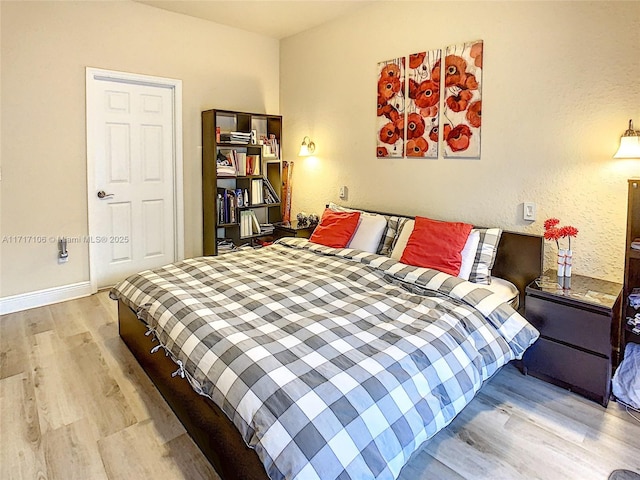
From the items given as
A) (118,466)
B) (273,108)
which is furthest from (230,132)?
(118,466)

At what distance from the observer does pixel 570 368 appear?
2361mm

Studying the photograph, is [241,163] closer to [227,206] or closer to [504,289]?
[227,206]

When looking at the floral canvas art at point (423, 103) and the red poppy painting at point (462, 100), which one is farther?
the floral canvas art at point (423, 103)

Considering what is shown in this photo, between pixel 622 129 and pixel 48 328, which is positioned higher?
pixel 622 129

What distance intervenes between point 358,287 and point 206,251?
2460 millimetres

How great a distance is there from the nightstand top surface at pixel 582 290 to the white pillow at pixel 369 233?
45.8 inches

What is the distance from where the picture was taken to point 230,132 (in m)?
4.49

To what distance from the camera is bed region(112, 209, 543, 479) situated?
140 centimetres

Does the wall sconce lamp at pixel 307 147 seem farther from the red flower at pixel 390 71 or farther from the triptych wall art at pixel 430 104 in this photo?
the red flower at pixel 390 71

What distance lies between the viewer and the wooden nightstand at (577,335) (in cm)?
224

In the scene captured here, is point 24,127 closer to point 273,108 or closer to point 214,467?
point 273,108

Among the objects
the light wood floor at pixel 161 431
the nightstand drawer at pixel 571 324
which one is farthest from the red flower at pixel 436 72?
the light wood floor at pixel 161 431

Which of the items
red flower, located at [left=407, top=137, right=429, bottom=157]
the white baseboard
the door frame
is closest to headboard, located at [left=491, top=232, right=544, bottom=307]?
red flower, located at [left=407, top=137, right=429, bottom=157]

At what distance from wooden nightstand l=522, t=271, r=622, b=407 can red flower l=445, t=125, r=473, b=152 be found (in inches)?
47.7
